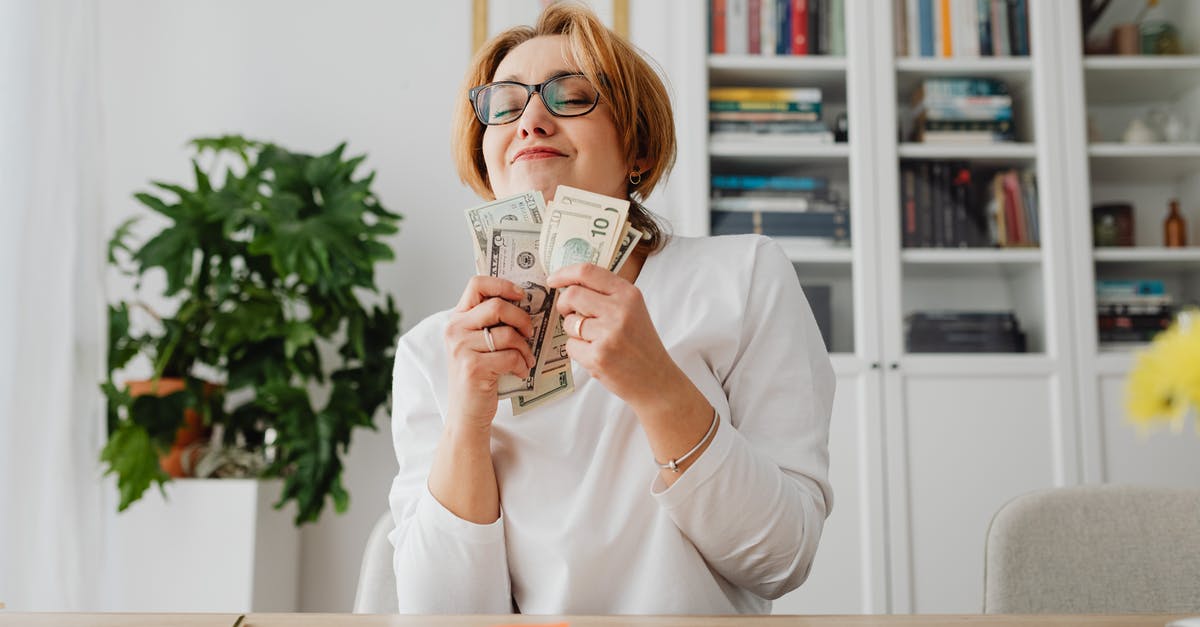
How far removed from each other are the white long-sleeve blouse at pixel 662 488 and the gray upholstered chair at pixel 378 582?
0.29ft

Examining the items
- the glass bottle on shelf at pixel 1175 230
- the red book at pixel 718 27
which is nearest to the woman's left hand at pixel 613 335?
the red book at pixel 718 27

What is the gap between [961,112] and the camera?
8.86ft

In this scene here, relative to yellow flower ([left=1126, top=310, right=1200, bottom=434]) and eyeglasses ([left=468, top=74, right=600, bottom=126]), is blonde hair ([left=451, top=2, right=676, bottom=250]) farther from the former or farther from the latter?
yellow flower ([left=1126, top=310, right=1200, bottom=434])

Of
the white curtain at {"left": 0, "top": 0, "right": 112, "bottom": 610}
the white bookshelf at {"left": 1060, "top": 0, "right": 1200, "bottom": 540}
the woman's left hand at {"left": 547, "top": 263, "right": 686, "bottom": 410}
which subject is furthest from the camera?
the white bookshelf at {"left": 1060, "top": 0, "right": 1200, "bottom": 540}

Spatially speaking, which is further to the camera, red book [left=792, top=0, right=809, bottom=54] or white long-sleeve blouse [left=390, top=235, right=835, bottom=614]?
red book [left=792, top=0, right=809, bottom=54]

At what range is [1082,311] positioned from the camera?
2562mm

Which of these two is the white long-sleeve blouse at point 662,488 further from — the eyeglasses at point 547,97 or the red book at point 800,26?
the red book at point 800,26

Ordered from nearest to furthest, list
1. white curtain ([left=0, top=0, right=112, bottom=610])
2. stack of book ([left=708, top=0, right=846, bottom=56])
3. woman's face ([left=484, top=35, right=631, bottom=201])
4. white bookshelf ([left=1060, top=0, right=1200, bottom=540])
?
woman's face ([left=484, top=35, right=631, bottom=201]), white curtain ([left=0, top=0, right=112, bottom=610]), white bookshelf ([left=1060, top=0, right=1200, bottom=540]), stack of book ([left=708, top=0, right=846, bottom=56])

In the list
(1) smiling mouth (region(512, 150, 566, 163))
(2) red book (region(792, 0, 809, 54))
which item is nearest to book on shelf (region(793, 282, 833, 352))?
(2) red book (region(792, 0, 809, 54))

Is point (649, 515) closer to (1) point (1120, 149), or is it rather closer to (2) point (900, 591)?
(2) point (900, 591)

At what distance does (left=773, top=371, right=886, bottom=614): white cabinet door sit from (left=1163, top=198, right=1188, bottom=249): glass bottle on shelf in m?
1.02

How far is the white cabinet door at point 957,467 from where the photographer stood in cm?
243

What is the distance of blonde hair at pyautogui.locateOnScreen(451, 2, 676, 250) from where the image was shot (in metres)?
1.22

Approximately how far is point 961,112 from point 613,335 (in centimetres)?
220
